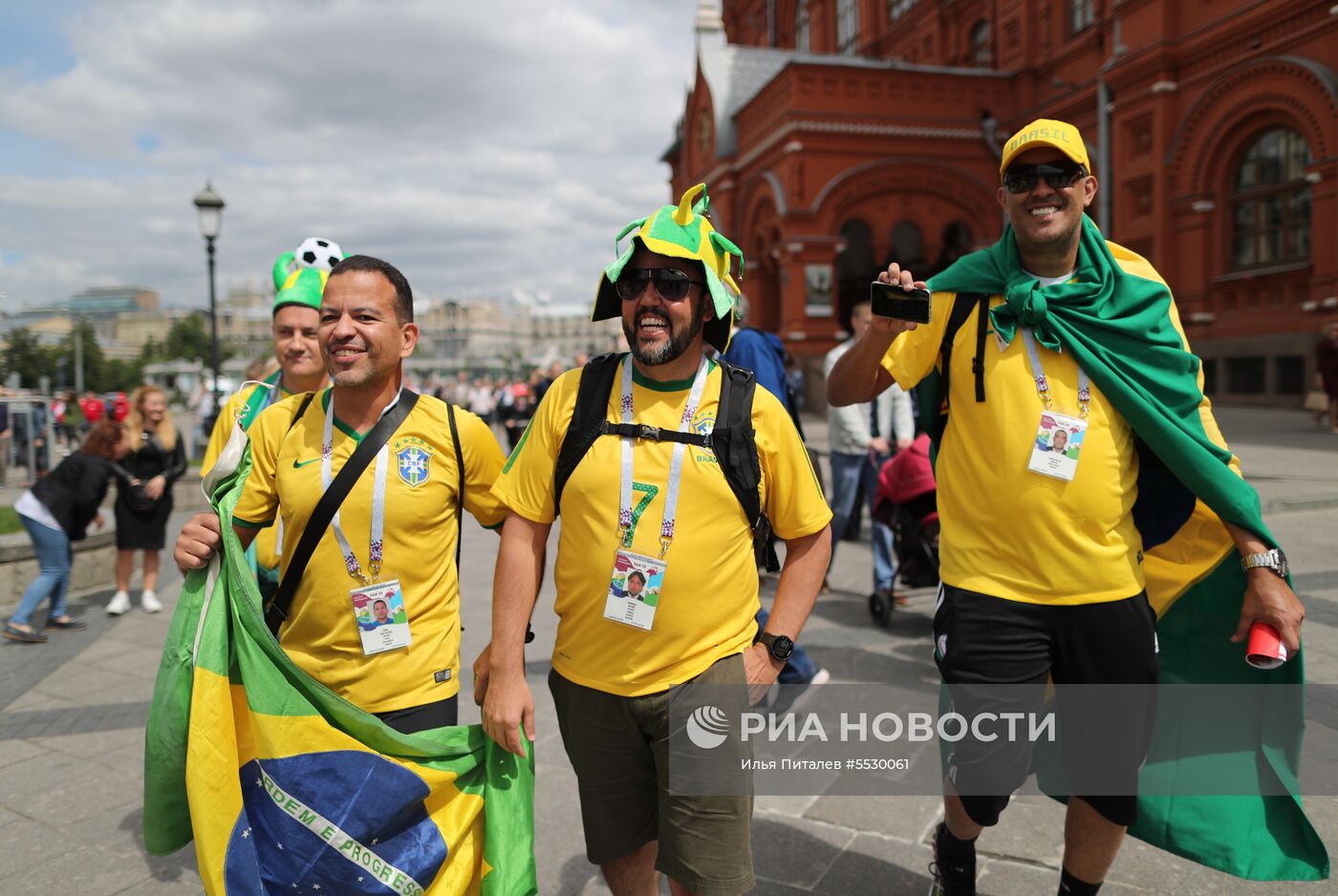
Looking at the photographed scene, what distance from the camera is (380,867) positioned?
2.23m

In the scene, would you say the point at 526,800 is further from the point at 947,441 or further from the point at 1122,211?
the point at 1122,211

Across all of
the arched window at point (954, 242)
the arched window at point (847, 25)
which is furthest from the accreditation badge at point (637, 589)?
the arched window at point (847, 25)

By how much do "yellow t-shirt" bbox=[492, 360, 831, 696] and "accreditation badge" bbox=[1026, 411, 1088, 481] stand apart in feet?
2.07

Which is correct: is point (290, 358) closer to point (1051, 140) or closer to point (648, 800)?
point (648, 800)

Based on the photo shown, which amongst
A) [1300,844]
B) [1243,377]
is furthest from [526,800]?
[1243,377]

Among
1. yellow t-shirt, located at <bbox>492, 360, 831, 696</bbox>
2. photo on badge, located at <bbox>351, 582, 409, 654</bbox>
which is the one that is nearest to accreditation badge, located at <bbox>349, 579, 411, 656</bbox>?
photo on badge, located at <bbox>351, 582, 409, 654</bbox>

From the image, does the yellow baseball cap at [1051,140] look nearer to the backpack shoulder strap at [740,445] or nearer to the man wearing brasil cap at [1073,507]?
the man wearing brasil cap at [1073,507]

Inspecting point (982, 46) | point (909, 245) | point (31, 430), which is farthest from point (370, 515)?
point (982, 46)

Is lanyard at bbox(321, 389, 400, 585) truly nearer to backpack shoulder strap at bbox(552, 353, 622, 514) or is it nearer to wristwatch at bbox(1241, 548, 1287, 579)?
backpack shoulder strap at bbox(552, 353, 622, 514)

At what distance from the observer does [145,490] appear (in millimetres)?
7281

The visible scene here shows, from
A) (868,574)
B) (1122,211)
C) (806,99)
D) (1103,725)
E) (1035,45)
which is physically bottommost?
(868,574)

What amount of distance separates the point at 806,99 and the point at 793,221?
2947mm

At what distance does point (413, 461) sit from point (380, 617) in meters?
0.44

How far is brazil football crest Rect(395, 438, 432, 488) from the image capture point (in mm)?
2576
